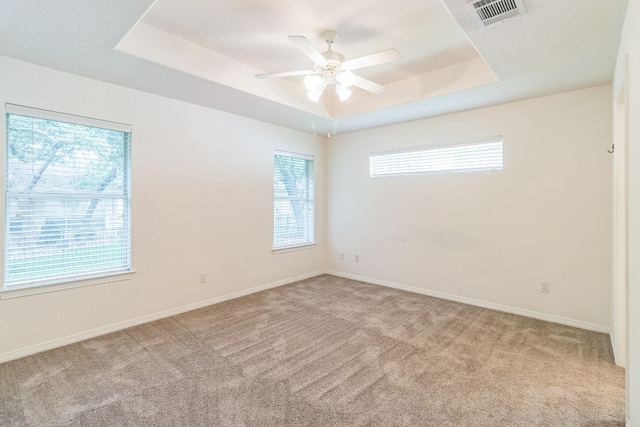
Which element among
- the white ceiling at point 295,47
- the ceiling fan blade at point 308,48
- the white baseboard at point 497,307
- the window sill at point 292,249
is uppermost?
the white ceiling at point 295,47

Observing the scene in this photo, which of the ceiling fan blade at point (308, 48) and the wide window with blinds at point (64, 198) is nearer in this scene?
the ceiling fan blade at point (308, 48)

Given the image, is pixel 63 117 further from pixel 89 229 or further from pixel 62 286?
pixel 62 286

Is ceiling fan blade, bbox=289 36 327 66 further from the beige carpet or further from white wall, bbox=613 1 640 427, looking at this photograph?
the beige carpet

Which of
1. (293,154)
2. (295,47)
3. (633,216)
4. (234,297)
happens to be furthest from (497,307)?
(295,47)

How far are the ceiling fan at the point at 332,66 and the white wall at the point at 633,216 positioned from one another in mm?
1249

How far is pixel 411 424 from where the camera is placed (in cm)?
179

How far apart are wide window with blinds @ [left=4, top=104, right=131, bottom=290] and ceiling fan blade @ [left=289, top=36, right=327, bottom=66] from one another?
2092 millimetres

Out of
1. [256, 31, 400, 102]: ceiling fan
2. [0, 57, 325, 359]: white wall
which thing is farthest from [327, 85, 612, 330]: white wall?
[256, 31, 400, 102]: ceiling fan

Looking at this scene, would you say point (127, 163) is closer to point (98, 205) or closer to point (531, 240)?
point (98, 205)

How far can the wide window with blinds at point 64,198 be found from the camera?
2.57 metres

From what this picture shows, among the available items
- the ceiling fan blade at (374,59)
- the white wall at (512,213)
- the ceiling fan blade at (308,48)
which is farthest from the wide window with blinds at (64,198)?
the white wall at (512,213)

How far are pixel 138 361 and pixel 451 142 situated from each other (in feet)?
13.4

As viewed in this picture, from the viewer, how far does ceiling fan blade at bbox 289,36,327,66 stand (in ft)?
6.60

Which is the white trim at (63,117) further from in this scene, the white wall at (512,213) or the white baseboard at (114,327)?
the white wall at (512,213)
